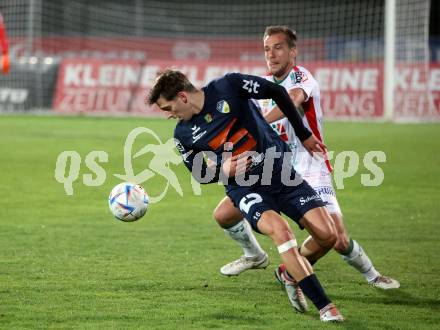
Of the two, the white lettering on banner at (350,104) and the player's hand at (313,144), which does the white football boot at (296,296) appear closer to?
the player's hand at (313,144)

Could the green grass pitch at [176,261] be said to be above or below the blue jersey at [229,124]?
below

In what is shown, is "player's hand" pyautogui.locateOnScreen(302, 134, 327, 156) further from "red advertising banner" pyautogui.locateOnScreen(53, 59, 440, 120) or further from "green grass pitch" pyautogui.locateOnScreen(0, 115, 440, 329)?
"red advertising banner" pyautogui.locateOnScreen(53, 59, 440, 120)

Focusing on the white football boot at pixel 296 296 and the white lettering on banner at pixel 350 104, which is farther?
the white lettering on banner at pixel 350 104

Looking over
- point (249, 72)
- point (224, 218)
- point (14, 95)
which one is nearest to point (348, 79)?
point (249, 72)

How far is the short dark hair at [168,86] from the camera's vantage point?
6.12m

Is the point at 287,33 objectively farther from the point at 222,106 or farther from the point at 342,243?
the point at 342,243

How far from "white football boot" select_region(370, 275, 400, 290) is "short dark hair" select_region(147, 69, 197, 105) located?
2370mm

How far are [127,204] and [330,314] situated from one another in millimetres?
2027

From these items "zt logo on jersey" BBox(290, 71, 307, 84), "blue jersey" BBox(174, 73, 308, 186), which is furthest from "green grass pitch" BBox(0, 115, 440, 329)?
"zt logo on jersey" BBox(290, 71, 307, 84)

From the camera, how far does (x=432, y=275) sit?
7.61 metres

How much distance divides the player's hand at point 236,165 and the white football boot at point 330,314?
1123mm

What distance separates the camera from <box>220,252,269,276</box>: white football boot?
763 centimetres

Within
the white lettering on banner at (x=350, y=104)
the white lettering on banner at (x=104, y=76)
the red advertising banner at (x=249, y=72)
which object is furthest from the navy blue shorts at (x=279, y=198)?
the white lettering on banner at (x=104, y=76)

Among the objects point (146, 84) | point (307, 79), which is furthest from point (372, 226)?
point (146, 84)
